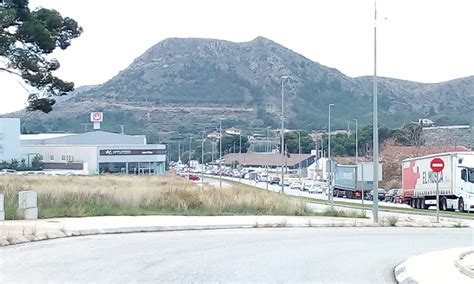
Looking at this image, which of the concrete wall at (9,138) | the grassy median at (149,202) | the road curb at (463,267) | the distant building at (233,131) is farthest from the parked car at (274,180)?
the road curb at (463,267)

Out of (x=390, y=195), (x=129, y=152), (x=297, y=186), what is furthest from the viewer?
(x=297, y=186)

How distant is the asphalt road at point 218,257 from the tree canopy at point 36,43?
15879 mm

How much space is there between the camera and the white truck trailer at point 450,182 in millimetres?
50875

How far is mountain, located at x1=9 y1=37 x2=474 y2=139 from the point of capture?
13600cm

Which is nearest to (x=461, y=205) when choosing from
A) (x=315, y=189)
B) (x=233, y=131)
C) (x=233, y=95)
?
(x=315, y=189)

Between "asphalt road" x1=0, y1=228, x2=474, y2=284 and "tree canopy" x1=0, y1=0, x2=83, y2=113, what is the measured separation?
15.9 metres

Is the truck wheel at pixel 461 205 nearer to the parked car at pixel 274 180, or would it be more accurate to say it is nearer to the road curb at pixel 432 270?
the road curb at pixel 432 270

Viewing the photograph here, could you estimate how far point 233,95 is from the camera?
155750 millimetres

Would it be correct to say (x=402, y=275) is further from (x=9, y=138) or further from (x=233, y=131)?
(x=233, y=131)

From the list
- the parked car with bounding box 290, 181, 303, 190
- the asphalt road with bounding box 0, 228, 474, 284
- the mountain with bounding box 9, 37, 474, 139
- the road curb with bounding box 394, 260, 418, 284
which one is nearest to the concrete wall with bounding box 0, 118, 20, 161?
the parked car with bounding box 290, 181, 303, 190

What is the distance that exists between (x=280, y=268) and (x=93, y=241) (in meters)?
6.52

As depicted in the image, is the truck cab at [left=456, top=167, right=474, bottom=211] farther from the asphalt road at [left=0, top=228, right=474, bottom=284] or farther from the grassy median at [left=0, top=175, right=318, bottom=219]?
the asphalt road at [left=0, top=228, right=474, bottom=284]

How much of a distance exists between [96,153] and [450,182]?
5115 centimetres

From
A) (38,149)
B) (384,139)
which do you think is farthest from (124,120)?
(384,139)
